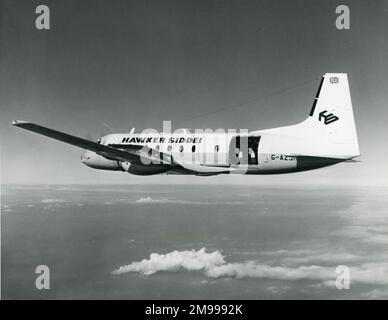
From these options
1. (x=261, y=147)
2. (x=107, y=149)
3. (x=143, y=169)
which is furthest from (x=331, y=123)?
(x=107, y=149)

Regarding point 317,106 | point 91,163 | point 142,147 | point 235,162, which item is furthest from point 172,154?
point 317,106

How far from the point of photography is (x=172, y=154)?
16.4 m

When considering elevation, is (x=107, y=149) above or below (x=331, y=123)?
below

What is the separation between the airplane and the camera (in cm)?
1404

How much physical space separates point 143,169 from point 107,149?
2.13 m

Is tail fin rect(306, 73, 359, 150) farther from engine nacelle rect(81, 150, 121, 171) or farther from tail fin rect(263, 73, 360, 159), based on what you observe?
engine nacelle rect(81, 150, 121, 171)

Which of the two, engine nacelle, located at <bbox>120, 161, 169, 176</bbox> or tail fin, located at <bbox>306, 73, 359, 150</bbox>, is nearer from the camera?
tail fin, located at <bbox>306, 73, 359, 150</bbox>

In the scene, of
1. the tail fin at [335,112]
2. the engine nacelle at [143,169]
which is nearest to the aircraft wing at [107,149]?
the engine nacelle at [143,169]

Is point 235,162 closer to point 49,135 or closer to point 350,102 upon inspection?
point 350,102

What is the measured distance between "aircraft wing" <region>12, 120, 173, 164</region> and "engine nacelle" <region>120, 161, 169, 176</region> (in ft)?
0.94

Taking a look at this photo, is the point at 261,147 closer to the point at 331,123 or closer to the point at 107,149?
the point at 331,123

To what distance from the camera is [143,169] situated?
642 inches

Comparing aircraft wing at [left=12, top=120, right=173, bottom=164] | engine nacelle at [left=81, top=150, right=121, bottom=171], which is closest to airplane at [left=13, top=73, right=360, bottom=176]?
aircraft wing at [left=12, top=120, right=173, bottom=164]

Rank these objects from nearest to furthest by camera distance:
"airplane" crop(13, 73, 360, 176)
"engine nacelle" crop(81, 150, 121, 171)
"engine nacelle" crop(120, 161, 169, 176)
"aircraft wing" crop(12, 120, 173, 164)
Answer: "aircraft wing" crop(12, 120, 173, 164), "airplane" crop(13, 73, 360, 176), "engine nacelle" crop(120, 161, 169, 176), "engine nacelle" crop(81, 150, 121, 171)
